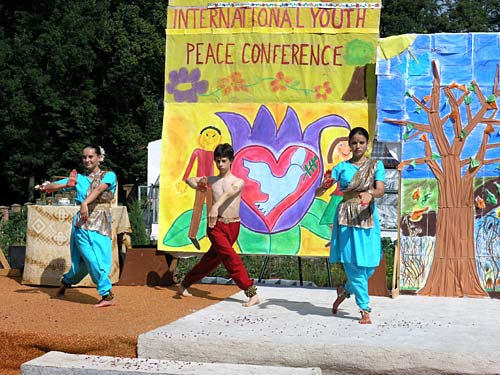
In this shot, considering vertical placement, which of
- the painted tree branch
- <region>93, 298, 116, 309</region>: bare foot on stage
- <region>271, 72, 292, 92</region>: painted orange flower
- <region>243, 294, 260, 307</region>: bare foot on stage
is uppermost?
<region>271, 72, 292, 92</region>: painted orange flower

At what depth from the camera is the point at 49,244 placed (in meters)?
9.60

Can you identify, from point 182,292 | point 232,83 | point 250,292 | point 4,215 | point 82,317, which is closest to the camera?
point 82,317

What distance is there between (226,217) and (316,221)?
1426 mm

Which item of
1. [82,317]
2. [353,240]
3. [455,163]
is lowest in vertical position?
[82,317]

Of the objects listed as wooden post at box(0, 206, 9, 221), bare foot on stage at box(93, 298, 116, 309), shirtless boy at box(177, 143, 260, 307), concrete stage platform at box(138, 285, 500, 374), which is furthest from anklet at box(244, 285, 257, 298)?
wooden post at box(0, 206, 9, 221)

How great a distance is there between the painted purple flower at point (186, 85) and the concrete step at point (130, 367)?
4200 mm

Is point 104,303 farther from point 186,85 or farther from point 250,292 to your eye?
point 186,85

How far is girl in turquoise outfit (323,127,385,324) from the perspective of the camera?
7199 mm

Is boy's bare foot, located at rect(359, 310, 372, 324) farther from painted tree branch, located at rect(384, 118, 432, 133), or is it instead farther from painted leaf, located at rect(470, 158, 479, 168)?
painted tree branch, located at rect(384, 118, 432, 133)

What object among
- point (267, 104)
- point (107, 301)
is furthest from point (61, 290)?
point (267, 104)

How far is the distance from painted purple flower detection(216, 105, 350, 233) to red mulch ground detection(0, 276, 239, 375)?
94 cm

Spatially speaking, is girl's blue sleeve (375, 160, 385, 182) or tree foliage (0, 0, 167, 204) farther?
tree foliage (0, 0, 167, 204)

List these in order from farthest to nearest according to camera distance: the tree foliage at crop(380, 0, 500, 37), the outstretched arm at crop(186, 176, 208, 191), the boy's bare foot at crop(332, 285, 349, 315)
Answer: the tree foliage at crop(380, 0, 500, 37), the outstretched arm at crop(186, 176, 208, 191), the boy's bare foot at crop(332, 285, 349, 315)

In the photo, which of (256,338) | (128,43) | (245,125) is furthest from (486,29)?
(256,338)
